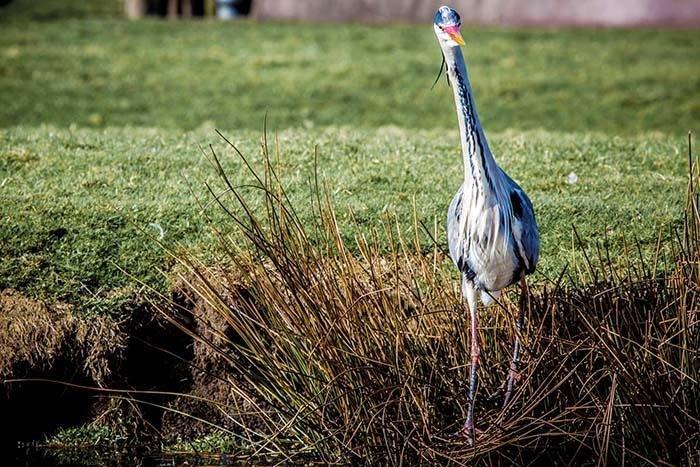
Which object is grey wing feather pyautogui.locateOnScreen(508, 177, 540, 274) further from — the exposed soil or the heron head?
the exposed soil

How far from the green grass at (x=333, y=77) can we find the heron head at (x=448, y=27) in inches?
281

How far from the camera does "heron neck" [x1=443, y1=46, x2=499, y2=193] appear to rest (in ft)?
17.2

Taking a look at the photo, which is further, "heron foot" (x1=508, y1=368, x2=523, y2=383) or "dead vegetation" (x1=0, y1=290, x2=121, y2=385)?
"dead vegetation" (x1=0, y1=290, x2=121, y2=385)

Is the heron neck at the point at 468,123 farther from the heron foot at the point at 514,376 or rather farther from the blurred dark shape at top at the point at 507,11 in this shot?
the blurred dark shape at top at the point at 507,11

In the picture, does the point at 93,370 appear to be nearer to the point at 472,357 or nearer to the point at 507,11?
the point at 472,357

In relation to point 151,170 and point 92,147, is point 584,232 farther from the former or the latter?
point 92,147

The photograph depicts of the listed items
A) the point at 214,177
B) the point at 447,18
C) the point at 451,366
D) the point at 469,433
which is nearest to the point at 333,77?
the point at 214,177

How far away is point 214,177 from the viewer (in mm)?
8195

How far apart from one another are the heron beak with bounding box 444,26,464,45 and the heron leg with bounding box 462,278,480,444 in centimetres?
122

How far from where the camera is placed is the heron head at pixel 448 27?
5.17 m

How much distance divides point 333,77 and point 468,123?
11.0 metres

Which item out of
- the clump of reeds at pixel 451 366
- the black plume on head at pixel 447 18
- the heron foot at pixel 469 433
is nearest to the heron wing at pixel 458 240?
the clump of reeds at pixel 451 366

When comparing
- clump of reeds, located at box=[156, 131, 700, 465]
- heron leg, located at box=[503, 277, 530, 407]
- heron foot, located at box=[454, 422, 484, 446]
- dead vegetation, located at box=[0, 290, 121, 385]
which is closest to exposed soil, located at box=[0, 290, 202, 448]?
dead vegetation, located at box=[0, 290, 121, 385]

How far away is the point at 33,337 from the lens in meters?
6.52
